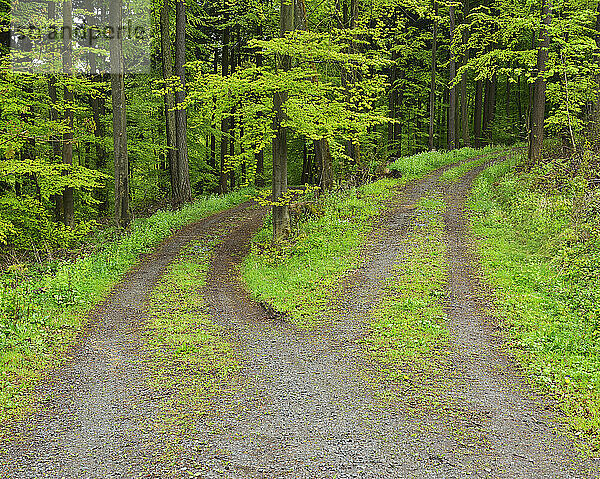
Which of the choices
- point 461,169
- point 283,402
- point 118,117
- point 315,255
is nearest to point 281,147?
point 315,255

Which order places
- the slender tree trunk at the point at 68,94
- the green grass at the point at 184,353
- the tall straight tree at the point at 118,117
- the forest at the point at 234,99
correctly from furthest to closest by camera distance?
the tall straight tree at the point at 118,117
the slender tree trunk at the point at 68,94
the forest at the point at 234,99
the green grass at the point at 184,353

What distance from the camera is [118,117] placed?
54.5 feet

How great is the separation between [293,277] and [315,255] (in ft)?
4.59

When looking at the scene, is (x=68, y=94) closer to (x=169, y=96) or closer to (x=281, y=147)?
(x=169, y=96)

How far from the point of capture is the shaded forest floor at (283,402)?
17.6 feet

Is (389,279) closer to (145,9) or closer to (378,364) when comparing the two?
(378,364)

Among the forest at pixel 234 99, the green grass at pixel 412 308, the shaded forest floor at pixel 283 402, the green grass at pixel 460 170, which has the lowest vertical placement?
the shaded forest floor at pixel 283 402

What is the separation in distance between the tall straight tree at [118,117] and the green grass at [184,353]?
17.9 feet

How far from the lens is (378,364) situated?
7.80m

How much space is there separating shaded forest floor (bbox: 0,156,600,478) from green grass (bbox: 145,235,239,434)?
0.03m

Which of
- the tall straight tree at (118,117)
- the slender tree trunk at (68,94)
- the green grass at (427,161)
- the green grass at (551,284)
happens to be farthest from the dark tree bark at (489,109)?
the slender tree trunk at (68,94)

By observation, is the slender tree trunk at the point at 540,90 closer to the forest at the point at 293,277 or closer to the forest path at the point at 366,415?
the forest at the point at 293,277

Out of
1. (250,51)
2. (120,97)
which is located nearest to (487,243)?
(120,97)

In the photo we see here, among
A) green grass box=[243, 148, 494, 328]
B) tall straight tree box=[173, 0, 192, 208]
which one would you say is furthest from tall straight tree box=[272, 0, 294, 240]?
tall straight tree box=[173, 0, 192, 208]
